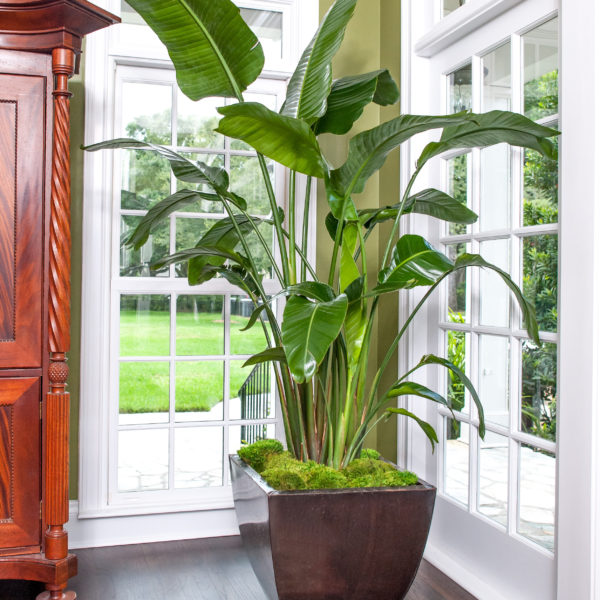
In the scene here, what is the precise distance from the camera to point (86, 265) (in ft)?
9.86

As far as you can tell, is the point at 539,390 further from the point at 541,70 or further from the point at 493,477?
the point at 541,70

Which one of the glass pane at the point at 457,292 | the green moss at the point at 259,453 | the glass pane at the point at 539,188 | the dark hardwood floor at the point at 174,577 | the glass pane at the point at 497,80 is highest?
the glass pane at the point at 497,80

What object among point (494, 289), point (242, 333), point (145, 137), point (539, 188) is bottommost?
point (242, 333)

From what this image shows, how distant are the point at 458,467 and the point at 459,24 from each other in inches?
72.0

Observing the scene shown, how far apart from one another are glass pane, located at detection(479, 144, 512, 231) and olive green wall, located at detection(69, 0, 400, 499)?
1.98ft

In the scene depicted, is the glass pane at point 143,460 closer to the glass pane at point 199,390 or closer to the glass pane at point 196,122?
the glass pane at point 199,390

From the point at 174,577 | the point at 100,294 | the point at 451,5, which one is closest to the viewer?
the point at 174,577

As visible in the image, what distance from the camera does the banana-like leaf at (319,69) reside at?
87.7 inches

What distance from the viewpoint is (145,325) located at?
10.3 feet

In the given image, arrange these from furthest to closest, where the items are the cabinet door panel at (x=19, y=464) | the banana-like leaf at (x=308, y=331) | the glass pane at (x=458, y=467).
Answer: the glass pane at (x=458, y=467) → the cabinet door panel at (x=19, y=464) → the banana-like leaf at (x=308, y=331)

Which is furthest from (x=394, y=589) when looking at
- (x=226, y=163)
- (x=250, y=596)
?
(x=226, y=163)

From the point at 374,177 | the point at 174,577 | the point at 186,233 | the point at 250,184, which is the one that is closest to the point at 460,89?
the point at 374,177

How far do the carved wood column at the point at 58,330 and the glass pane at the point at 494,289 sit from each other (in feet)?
5.22

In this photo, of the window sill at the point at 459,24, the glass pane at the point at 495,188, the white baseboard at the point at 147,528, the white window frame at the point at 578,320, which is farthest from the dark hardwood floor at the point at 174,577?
the window sill at the point at 459,24
